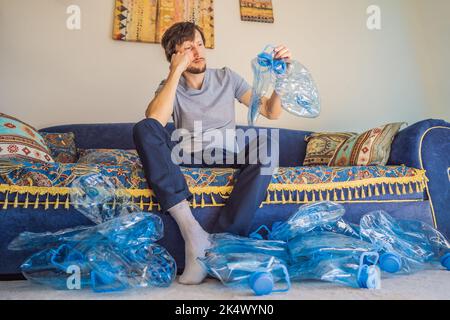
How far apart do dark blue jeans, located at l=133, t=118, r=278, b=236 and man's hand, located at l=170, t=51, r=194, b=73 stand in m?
0.28

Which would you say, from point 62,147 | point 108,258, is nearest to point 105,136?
point 62,147

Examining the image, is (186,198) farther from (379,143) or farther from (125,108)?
(125,108)

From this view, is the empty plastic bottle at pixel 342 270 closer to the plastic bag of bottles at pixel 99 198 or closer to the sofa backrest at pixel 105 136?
the plastic bag of bottles at pixel 99 198

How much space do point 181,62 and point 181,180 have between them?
1.62ft

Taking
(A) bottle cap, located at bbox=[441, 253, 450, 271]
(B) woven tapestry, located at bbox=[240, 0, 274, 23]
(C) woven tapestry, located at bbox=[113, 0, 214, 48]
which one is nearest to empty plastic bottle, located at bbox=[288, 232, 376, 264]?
(A) bottle cap, located at bbox=[441, 253, 450, 271]

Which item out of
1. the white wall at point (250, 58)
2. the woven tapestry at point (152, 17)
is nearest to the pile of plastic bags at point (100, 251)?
the white wall at point (250, 58)

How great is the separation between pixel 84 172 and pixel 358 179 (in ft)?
3.19

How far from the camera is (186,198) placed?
3.94 ft

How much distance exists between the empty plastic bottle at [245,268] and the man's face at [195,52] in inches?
31.8

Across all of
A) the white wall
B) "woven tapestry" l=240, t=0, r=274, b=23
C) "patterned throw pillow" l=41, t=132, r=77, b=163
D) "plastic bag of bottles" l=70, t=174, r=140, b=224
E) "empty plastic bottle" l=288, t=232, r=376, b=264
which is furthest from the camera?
"woven tapestry" l=240, t=0, r=274, b=23

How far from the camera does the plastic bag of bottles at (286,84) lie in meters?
1.39

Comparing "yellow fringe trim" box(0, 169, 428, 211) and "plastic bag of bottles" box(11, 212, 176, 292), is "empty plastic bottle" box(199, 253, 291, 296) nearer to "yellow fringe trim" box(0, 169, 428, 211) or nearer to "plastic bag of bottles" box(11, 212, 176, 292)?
"plastic bag of bottles" box(11, 212, 176, 292)

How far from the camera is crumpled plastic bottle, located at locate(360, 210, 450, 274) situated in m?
1.22

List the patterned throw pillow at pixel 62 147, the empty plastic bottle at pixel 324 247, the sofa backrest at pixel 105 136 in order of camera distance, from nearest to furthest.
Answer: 1. the empty plastic bottle at pixel 324 247
2. the patterned throw pillow at pixel 62 147
3. the sofa backrest at pixel 105 136
